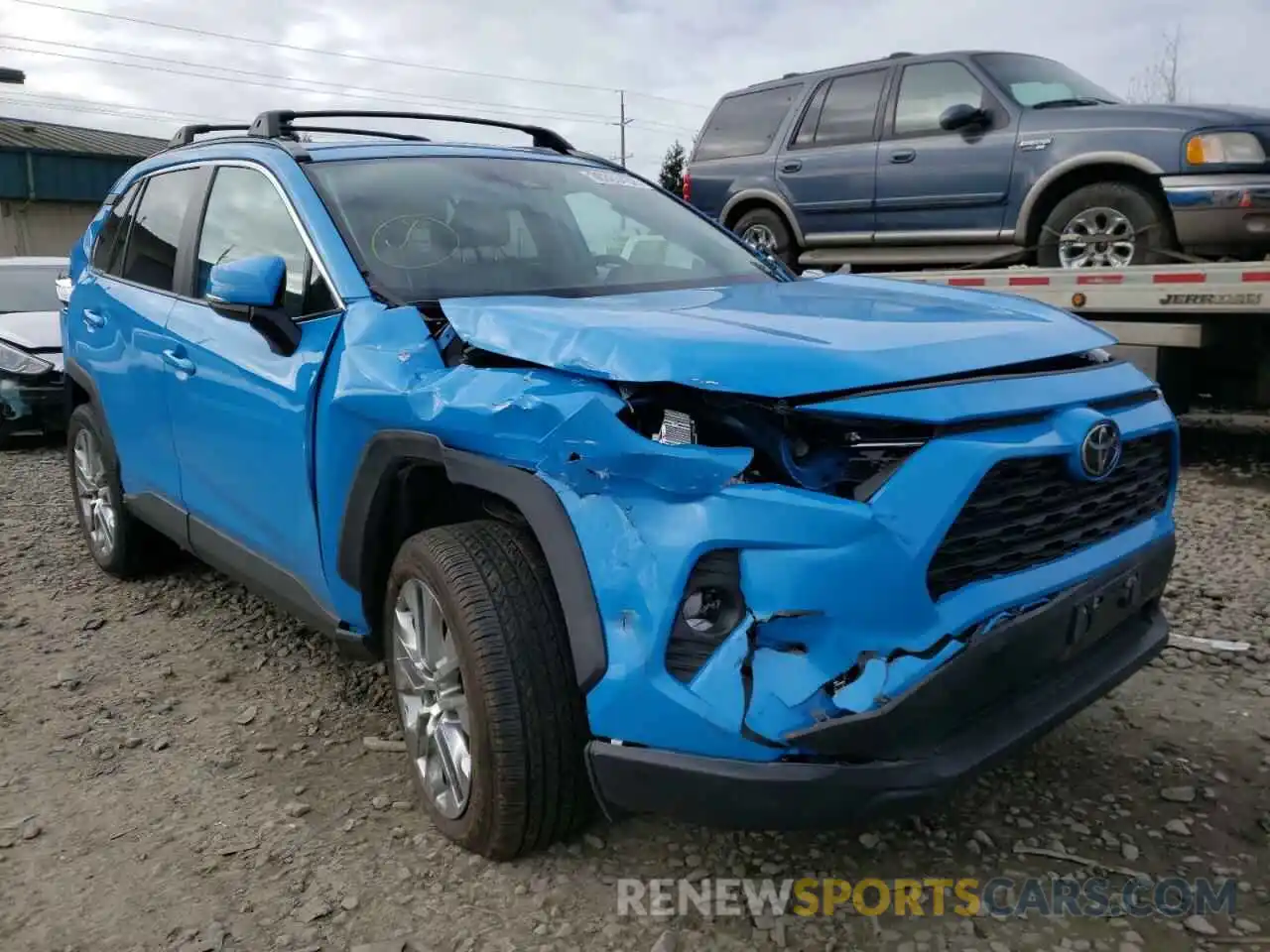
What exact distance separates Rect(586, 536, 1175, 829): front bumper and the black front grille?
0.11m

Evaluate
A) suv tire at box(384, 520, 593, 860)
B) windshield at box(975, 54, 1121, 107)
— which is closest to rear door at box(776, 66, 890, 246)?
windshield at box(975, 54, 1121, 107)

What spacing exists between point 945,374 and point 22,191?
3057 centimetres

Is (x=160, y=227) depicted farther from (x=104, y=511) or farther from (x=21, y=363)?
(x=21, y=363)

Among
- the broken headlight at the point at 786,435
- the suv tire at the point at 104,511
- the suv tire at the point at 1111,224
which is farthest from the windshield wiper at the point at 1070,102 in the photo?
the suv tire at the point at 104,511

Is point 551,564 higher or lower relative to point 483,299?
lower

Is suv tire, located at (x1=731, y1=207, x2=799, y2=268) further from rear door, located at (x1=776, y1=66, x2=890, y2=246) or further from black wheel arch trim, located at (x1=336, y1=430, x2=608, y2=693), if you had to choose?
black wheel arch trim, located at (x1=336, y1=430, x2=608, y2=693)

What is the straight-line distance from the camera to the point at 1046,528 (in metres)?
2.26

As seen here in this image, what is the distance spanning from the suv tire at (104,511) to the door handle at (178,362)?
3.16ft

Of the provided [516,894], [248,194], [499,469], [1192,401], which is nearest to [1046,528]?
[499,469]

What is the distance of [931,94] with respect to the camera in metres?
6.97

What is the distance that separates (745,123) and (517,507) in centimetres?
657

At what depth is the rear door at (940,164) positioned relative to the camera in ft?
21.6

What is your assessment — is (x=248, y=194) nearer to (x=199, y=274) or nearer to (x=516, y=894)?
(x=199, y=274)

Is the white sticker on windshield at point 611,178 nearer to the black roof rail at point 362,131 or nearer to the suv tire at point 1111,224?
the black roof rail at point 362,131
